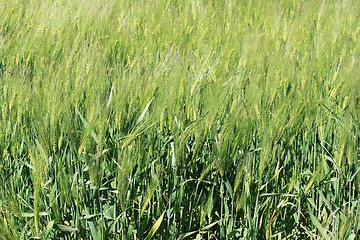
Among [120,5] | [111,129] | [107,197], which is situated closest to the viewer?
[107,197]

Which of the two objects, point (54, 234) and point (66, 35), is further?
point (66, 35)

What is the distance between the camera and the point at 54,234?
1034 mm

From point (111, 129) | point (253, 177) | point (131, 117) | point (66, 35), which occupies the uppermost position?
point (66, 35)

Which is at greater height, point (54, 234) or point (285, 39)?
point (285, 39)

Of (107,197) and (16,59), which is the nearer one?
(107,197)

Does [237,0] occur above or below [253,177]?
above

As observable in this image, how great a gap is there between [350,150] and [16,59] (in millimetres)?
1264

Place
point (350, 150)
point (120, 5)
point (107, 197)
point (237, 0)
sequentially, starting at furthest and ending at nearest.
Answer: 1. point (237, 0)
2. point (120, 5)
3. point (107, 197)
4. point (350, 150)

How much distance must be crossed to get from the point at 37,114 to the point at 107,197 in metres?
0.33

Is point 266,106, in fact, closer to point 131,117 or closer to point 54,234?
point 131,117

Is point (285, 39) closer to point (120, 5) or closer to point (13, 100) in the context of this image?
point (120, 5)

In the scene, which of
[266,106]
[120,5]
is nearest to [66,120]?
[266,106]

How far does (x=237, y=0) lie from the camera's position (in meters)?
3.20

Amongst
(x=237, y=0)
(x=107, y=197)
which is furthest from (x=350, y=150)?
(x=237, y=0)
